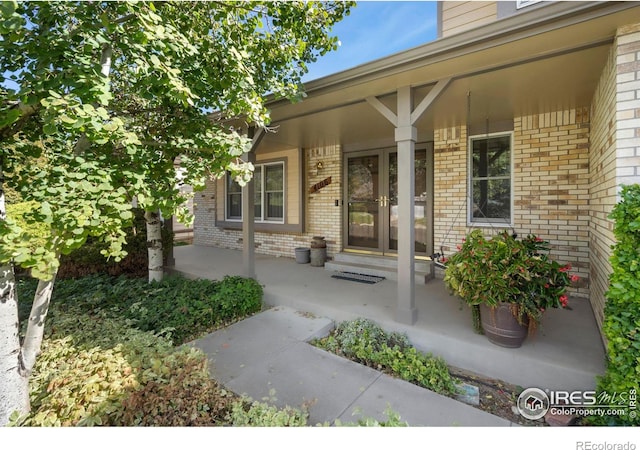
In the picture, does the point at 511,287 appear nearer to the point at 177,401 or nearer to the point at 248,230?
the point at 177,401

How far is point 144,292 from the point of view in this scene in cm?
411

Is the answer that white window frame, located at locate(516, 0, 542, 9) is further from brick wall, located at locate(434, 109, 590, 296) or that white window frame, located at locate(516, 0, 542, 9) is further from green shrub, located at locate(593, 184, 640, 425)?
green shrub, located at locate(593, 184, 640, 425)

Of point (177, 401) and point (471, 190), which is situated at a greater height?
point (471, 190)

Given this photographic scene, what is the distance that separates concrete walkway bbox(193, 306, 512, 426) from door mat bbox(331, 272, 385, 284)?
1620mm

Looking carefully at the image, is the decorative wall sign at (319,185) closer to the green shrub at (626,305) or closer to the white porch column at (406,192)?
the white porch column at (406,192)

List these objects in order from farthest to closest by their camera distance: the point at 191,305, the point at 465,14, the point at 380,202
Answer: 1. the point at 380,202
2. the point at 465,14
3. the point at 191,305

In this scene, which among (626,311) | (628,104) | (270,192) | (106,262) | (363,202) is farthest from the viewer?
(270,192)

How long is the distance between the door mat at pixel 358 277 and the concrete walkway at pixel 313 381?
162cm

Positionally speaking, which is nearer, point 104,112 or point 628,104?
point 104,112

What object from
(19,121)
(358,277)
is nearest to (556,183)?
(358,277)

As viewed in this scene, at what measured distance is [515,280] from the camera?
2693 millimetres

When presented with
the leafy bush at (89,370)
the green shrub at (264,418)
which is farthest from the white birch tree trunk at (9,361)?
the green shrub at (264,418)

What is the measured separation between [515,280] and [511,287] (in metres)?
0.07

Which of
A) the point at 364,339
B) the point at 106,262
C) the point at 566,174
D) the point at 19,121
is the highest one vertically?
the point at 19,121
